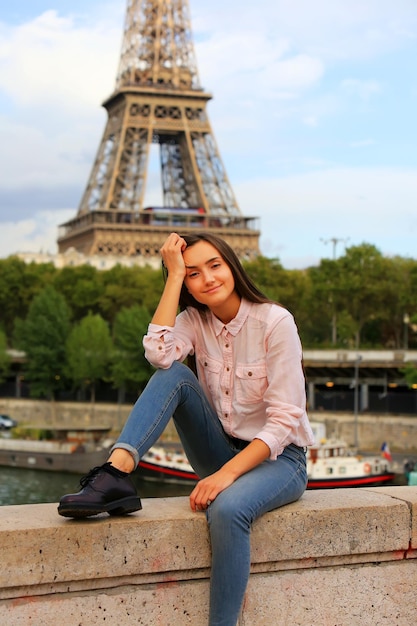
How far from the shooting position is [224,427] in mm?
4973

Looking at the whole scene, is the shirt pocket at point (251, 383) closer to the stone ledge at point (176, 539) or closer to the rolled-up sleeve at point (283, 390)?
the rolled-up sleeve at point (283, 390)

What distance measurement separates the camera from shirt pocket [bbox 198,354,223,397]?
4953 mm

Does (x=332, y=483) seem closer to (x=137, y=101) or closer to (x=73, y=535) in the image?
(x=73, y=535)

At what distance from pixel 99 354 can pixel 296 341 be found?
47.1m

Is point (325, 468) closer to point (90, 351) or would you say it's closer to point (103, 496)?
point (90, 351)

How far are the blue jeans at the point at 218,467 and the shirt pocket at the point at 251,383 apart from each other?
0.16 m

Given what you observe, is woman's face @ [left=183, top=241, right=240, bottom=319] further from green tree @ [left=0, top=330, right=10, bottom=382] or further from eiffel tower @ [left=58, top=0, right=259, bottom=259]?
eiffel tower @ [left=58, top=0, right=259, bottom=259]

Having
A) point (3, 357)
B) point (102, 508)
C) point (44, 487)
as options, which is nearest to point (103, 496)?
point (102, 508)

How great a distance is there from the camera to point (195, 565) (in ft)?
14.6

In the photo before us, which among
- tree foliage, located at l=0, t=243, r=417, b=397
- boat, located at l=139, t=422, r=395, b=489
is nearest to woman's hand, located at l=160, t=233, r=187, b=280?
boat, located at l=139, t=422, r=395, b=489

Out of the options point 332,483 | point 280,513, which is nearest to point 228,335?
point 280,513

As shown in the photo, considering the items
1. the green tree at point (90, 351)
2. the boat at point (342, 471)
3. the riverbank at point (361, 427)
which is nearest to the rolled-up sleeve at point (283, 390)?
the boat at point (342, 471)

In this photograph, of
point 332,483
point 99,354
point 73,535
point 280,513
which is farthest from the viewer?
point 99,354

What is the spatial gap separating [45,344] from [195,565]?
50.8 metres
